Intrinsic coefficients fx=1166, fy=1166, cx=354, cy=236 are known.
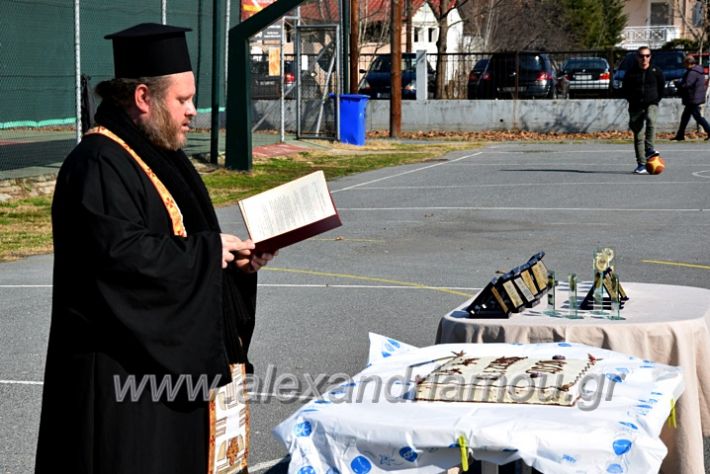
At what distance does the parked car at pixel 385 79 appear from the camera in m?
38.6

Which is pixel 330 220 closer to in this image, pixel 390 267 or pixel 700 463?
pixel 700 463

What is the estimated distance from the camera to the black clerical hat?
3674 millimetres

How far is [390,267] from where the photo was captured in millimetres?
11602

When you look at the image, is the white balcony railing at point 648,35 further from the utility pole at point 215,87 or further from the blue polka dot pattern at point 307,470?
the blue polka dot pattern at point 307,470

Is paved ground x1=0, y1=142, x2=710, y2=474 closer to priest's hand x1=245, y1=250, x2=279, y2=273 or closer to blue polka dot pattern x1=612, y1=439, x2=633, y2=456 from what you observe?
priest's hand x1=245, y1=250, x2=279, y2=273

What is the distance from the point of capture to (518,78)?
34812 mm

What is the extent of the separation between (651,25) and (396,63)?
195ft

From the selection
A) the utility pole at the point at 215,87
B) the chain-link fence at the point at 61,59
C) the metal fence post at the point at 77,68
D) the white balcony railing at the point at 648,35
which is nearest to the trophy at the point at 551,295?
the chain-link fence at the point at 61,59

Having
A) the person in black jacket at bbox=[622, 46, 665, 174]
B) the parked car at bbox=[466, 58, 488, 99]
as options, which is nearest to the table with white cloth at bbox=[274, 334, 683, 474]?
the person in black jacket at bbox=[622, 46, 665, 174]

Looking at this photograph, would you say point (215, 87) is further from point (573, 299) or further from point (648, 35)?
point (648, 35)

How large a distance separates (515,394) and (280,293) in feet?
21.5

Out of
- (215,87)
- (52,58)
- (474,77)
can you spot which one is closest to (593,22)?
(474,77)

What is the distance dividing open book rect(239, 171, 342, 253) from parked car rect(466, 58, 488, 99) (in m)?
32.3

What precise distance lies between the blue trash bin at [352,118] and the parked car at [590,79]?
1003cm
